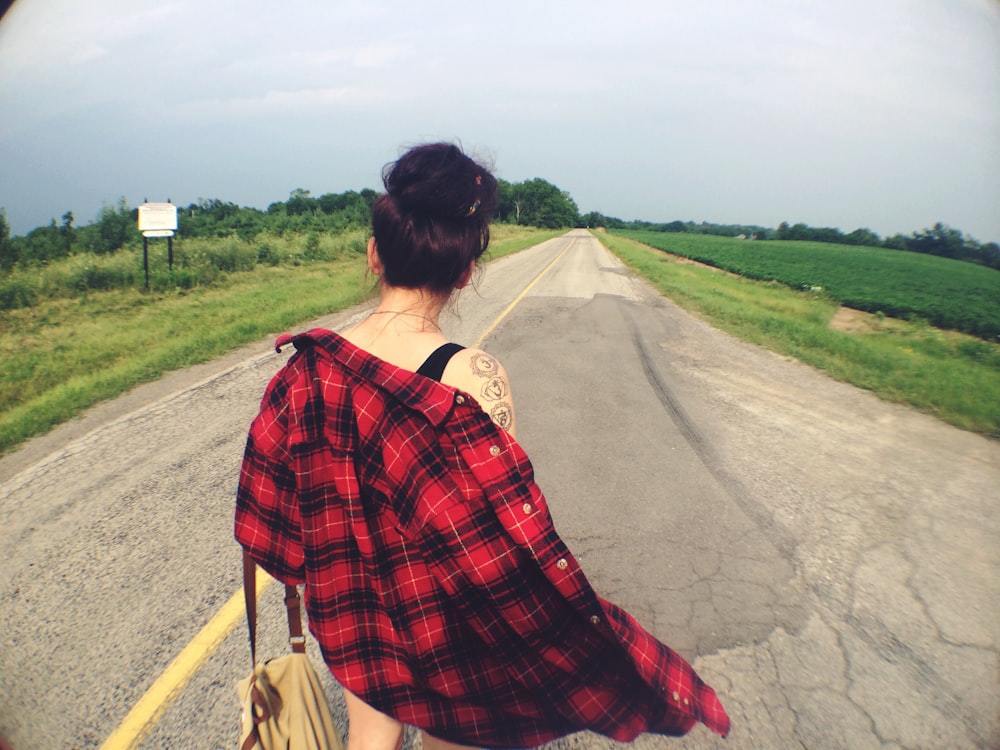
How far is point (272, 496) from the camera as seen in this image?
3.88ft

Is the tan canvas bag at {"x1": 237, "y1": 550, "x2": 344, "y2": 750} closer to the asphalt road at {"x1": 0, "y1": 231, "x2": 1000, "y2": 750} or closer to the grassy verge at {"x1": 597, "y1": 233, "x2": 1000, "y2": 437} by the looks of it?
the asphalt road at {"x1": 0, "y1": 231, "x2": 1000, "y2": 750}

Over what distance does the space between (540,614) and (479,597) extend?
0.14 meters

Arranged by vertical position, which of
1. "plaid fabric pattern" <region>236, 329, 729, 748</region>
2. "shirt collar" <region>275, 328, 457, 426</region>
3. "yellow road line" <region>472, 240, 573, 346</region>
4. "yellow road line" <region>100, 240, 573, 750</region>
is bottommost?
"yellow road line" <region>100, 240, 573, 750</region>

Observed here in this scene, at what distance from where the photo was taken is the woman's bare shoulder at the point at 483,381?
113 cm

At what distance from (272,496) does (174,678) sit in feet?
4.80

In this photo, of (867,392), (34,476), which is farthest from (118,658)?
(867,392)

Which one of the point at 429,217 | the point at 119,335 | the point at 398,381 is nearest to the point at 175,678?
the point at 398,381

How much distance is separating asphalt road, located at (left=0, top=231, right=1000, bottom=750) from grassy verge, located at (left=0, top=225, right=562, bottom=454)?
0.53 meters

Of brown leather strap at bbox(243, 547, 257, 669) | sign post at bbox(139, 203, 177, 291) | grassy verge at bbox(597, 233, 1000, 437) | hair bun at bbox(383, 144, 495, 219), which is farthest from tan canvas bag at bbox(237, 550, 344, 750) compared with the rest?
sign post at bbox(139, 203, 177, 291)

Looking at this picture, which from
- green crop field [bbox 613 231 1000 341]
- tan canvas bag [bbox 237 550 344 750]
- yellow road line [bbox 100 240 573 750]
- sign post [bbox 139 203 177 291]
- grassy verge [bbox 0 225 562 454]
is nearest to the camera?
tan canvas bag [bbox 237 550 344 750]

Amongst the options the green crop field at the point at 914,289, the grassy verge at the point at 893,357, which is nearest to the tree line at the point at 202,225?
the grassy verge at the point at 893,357

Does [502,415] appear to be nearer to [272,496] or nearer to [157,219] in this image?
[272,496]

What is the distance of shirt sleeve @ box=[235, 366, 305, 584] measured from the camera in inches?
43.7

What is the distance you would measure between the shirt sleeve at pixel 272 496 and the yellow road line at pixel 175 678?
113cm
